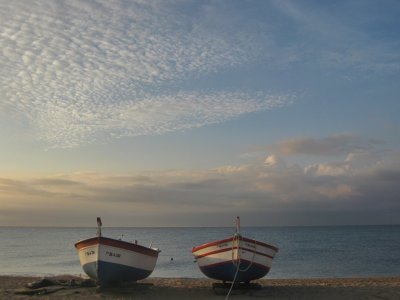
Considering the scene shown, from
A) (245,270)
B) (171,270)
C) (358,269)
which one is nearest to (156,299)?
(245,270)

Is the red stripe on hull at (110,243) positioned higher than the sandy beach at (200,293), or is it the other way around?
the red stripe on hull at (110,243)

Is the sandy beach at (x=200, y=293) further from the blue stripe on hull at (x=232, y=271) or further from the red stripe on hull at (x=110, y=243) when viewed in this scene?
the red stripe on hull at (x=110, y=243)

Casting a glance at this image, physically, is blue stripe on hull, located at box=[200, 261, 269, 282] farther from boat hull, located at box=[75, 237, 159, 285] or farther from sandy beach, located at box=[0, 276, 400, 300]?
boat hull, located at box=[75, 237, 159, 285]

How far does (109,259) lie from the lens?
16438 mm

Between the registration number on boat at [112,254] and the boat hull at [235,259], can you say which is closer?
the boat hull at [235,259]

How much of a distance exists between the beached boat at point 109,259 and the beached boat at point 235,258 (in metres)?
2.61

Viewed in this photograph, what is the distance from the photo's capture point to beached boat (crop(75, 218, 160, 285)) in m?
16.4

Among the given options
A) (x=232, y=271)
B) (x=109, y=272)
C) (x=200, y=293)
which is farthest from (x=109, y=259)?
(x=232, y=271)

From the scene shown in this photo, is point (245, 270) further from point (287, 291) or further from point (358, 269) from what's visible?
point (358, 269)

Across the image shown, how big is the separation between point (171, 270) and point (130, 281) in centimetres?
2132

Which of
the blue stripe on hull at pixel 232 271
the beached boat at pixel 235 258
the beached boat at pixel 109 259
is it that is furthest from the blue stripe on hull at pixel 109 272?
the blue stripe on hull at pixel 232 271

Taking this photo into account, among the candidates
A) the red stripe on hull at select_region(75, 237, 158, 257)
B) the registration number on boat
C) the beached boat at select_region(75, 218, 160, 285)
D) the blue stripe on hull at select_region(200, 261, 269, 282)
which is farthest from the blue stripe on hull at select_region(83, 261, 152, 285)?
the blue stripe on hull at select_region(200, 261, 269, 282)

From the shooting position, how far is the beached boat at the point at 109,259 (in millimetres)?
16383

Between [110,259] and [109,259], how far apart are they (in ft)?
0.12
